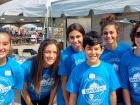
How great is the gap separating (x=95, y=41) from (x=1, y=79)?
972mm

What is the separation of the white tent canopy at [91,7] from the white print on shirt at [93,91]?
320 centimetres

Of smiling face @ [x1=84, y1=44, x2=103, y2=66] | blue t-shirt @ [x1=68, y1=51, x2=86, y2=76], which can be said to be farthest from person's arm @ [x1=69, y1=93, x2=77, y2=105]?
blue t-shirt @ [x1=68, y1=51, x2=86, y2=76]

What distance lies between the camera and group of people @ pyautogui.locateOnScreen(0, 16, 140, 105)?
3.02 meters

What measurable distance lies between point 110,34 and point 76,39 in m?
0.37

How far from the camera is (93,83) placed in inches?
118

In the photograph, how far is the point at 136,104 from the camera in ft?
10.1

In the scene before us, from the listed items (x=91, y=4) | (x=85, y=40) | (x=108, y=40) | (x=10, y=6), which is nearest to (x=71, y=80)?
(x=85, y=40)

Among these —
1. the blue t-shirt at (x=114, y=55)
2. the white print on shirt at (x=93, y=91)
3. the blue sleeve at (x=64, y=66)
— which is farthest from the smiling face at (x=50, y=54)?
the white print on shirt at (x=93, y=91)

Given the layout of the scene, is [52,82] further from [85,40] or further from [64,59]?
[85,40]

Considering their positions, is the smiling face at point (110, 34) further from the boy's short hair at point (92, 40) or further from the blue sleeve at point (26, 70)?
the blue sleeve at point (26, 70)

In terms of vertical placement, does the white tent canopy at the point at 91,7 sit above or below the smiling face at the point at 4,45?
above

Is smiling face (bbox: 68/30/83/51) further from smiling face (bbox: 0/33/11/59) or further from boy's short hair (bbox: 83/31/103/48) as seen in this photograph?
smiling face (bbox: 0/33/11/59)

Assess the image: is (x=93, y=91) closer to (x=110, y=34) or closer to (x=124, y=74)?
(x=124, y=74)

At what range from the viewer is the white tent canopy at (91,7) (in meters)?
6.06
